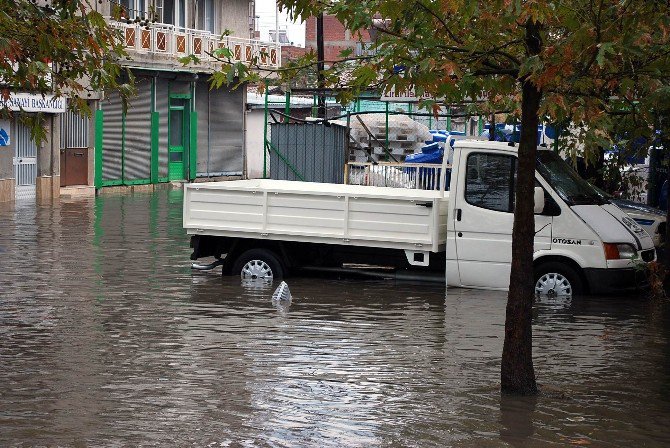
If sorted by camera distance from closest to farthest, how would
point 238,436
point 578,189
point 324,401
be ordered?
point 238,436, point 324,401, point 578,189

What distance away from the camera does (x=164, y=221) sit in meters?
27.8

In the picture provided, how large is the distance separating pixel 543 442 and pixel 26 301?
8462mm

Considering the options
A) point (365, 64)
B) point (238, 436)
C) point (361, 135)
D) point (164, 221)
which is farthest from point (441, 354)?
point (361, 135)

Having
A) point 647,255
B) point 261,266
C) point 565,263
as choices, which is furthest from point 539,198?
point 261,266

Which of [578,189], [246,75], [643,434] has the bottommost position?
[643,434]

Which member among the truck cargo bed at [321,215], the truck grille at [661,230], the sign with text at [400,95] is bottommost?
the truck grille at [661,230]

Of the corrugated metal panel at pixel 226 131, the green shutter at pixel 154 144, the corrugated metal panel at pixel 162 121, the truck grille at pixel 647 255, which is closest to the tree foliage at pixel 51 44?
the truck grille at pixel 647 255

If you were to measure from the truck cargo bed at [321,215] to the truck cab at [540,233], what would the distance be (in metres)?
0.47

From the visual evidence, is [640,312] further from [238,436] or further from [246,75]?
[238,436]

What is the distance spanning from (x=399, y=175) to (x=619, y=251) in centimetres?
1079

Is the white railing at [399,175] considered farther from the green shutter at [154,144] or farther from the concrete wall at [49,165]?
the green shutter at [154,144]

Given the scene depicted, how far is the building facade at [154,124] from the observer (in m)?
35.1

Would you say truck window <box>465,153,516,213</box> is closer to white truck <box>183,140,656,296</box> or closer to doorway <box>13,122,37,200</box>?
white truck <box>183,140,656,296</box>

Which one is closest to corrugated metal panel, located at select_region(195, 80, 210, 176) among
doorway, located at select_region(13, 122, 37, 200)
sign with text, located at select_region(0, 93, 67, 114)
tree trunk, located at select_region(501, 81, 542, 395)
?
sign with text, located at select_region(0, 93, 67, 114)
